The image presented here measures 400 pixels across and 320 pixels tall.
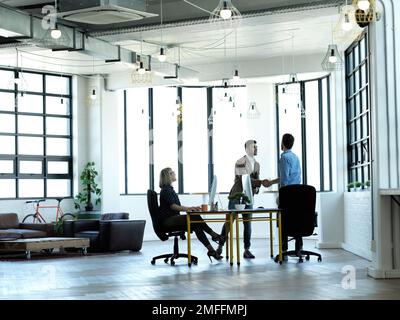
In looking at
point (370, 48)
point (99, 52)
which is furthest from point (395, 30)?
point (99, 52)

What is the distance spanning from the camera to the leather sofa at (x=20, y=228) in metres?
14.1

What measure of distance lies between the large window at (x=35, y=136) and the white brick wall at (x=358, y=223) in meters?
6.13

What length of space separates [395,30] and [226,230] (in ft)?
12.1

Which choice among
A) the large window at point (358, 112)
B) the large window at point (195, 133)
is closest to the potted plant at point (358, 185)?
the large window at point (358, 112)

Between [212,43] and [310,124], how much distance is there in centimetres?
339

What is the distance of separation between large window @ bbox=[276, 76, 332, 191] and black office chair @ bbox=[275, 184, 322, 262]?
5925 millimetres

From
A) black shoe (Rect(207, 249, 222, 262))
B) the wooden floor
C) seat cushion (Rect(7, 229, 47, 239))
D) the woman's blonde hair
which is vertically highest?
the woman's blonde hair

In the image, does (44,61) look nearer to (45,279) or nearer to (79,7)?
(79,7)

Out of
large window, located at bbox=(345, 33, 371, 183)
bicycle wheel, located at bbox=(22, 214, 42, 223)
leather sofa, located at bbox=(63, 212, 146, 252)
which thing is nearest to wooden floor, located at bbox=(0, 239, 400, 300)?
leather sofa, located at bbox=(63, 212, 146, 252)

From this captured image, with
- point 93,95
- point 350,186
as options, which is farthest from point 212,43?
point 350,186

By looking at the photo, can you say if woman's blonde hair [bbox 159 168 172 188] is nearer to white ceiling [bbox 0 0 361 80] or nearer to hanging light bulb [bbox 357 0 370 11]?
white ceiling [bbox 0 0 361 80]

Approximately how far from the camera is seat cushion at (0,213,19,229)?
49.0ft

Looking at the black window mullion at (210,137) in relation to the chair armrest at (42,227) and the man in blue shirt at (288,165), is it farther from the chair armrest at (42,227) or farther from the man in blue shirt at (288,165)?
the man in blue shirt at (288,165)

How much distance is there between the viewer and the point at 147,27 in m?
12.1
